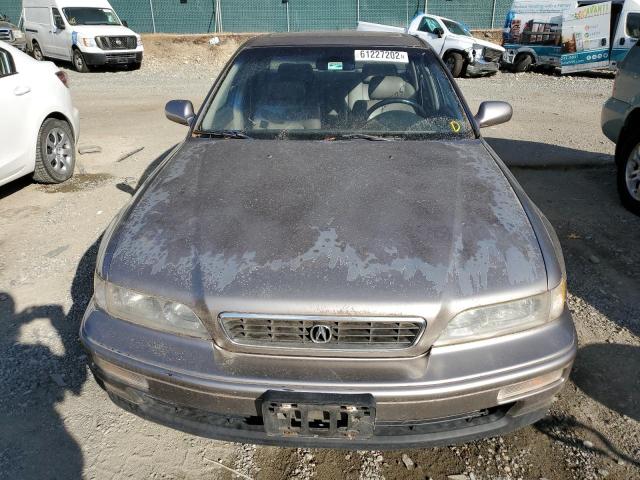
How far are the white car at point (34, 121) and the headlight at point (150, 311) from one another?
3.51 m

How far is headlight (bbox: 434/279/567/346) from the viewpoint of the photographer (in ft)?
6.30

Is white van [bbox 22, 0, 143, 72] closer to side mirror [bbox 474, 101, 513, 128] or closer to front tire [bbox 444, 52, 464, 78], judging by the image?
front tire [bbox 444, 52, 464, 78]

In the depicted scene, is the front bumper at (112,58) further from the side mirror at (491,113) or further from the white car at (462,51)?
the side mirror at (491,113)

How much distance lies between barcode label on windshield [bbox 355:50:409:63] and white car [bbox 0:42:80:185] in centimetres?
337

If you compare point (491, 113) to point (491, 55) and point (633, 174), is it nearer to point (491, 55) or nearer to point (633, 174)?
point (633, 174)

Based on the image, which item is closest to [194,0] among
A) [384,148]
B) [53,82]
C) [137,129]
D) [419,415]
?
[137,129]

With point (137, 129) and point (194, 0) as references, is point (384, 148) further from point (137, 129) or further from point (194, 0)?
point (194, 0)

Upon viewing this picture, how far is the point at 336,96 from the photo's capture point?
129 inches

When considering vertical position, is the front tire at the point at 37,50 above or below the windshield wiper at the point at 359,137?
below

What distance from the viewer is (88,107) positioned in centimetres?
1002

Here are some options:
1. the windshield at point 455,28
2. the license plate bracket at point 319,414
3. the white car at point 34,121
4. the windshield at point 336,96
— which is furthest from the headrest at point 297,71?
the windshield at point 455,28

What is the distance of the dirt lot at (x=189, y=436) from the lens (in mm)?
2291

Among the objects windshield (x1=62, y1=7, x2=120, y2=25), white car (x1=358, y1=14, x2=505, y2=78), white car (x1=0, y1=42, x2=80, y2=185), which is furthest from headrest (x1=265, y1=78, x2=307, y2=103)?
windshield (x1=62, y1=7, x2=120, y2=25)

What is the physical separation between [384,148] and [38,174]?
4.03 m
